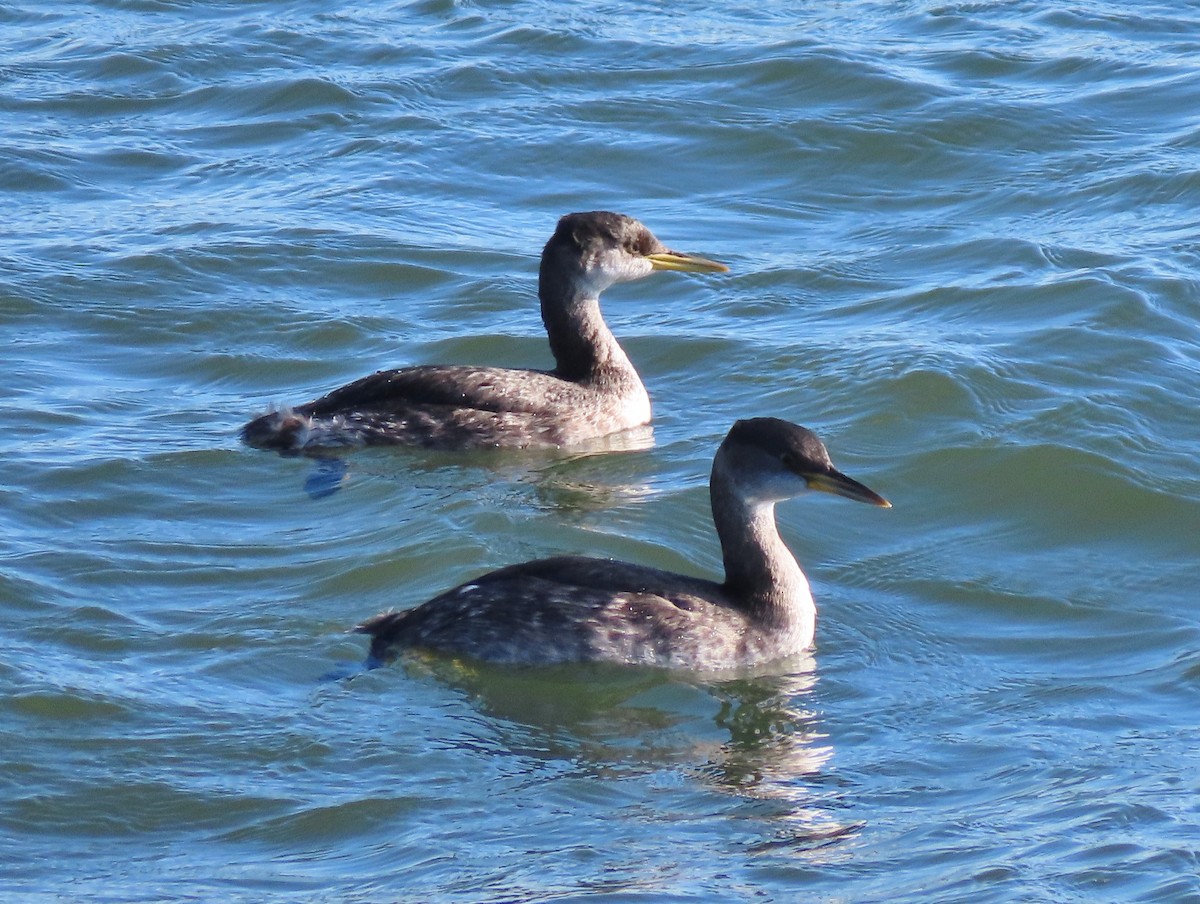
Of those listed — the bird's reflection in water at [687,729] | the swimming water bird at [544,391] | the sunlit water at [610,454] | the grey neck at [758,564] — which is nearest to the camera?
the sunlit water at [610,454]

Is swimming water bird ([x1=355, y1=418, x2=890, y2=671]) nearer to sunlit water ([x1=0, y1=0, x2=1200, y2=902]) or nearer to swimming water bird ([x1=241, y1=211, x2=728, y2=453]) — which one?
sunlit water ([x1=0, y1=0, x2=1200, y2=902])

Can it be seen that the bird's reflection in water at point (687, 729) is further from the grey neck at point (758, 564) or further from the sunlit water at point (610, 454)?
the grey neck at point (758, 564)

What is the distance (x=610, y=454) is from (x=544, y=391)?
1.98 ft

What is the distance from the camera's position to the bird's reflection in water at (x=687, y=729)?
771cm

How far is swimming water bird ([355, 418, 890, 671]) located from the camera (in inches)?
354

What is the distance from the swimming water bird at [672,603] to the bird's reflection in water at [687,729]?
0.09 metres

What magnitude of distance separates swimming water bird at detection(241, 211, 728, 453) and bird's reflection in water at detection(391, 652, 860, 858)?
3115 mm

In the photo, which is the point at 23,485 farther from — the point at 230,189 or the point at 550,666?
the point at 230,189

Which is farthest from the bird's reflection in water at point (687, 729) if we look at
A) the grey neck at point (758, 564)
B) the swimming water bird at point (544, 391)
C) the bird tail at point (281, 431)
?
the swimming water bird at point (544, 391)

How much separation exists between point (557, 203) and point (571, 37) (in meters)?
4.16

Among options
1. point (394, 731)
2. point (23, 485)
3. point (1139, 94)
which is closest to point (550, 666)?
point (394, 731)

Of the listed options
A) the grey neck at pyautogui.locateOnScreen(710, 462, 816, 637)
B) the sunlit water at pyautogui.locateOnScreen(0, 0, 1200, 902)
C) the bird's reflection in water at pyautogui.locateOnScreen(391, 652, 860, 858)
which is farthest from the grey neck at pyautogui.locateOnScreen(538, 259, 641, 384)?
the bird's reflection in water at pyautogui.locateOnScreen(391, 652, 860, 858)

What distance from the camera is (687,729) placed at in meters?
8.55

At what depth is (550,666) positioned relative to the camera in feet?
29.5
